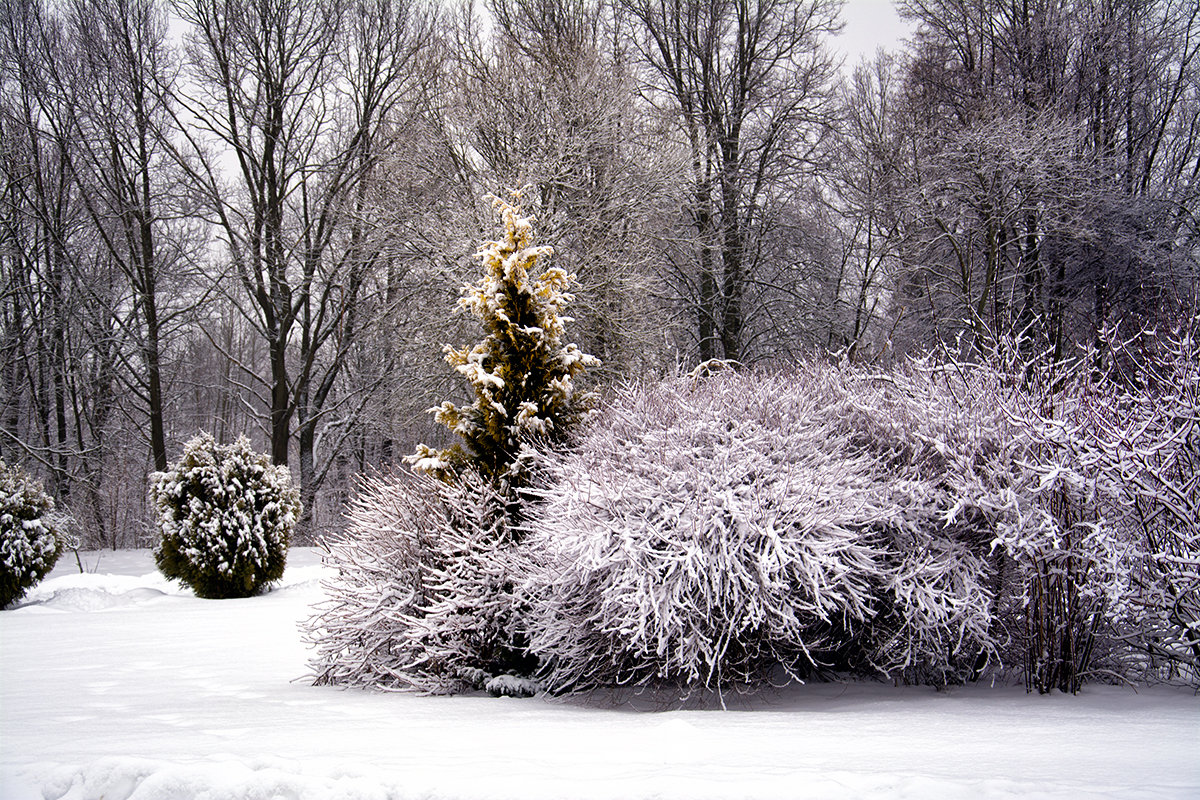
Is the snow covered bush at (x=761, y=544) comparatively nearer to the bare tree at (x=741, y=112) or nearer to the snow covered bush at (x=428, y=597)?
the snow covered bush at (x=428, y=597)

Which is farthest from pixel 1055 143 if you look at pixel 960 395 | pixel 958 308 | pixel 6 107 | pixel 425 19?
pixel 6 107

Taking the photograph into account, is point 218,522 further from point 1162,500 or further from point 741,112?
point 741,112

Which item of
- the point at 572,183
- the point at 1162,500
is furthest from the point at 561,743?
the point at 572,183

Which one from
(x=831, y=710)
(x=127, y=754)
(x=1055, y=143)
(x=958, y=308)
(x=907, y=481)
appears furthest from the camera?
(x=958, y=308)

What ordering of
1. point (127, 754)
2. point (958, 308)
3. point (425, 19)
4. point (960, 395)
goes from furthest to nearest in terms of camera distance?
point (425, 19) < point (958, 308) < point (960, 395) < point (127, 754)

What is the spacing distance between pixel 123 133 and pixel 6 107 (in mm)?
2889

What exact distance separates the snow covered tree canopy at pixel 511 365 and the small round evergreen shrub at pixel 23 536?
24.4ft

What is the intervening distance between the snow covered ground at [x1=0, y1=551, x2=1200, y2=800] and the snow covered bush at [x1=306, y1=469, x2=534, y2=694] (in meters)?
0.24

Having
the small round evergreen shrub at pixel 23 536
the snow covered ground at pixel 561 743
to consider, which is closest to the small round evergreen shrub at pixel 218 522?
the small round evergreen shrub at pixel 23 536

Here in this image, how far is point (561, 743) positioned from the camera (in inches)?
148

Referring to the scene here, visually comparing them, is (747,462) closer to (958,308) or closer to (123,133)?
(958,308)

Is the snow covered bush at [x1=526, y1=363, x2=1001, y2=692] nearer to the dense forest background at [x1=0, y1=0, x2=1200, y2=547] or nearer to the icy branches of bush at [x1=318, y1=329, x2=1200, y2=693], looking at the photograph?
the icy branches of bush at [x1=318, y1=329, x2=1200, y2=693]

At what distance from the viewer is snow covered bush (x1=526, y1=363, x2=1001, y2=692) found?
454 cm

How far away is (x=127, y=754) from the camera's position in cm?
343
